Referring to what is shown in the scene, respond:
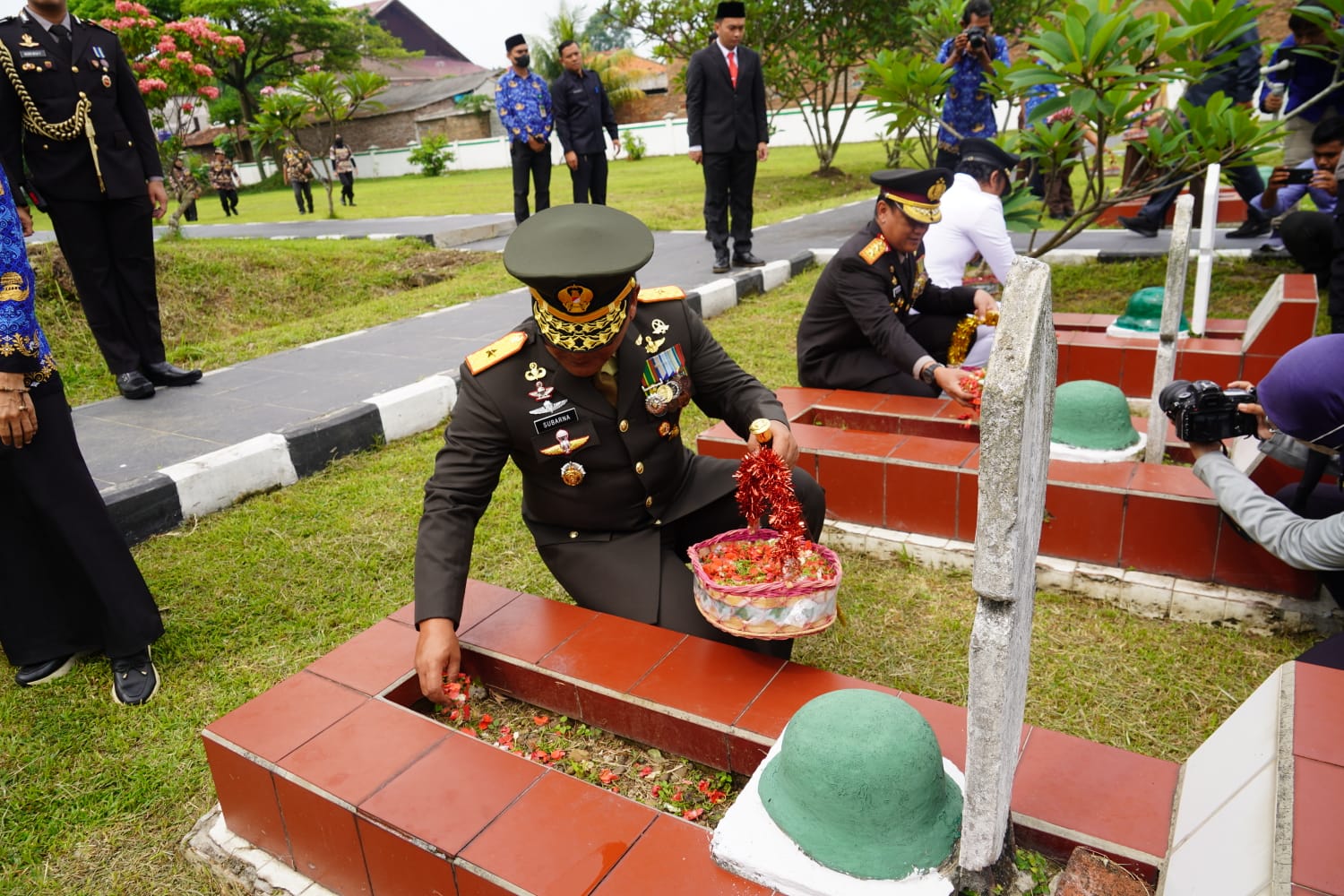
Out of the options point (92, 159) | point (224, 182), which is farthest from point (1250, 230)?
point (224, 182)

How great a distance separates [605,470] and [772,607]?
2.24ft

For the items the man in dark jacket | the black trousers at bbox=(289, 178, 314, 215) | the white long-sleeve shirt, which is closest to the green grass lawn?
the white long-sleeve shirt

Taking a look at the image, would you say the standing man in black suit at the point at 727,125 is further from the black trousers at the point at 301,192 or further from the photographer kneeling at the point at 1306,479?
the black trousers at the point at 301,192

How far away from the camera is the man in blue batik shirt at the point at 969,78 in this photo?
666 centimetres

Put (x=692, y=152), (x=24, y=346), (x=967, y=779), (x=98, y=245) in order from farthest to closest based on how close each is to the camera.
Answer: (x=692, y=152) → (x=98, y=245) → (x=24, y=346) → (x=967, y=779)

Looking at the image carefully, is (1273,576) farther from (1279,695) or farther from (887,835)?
(887,835)

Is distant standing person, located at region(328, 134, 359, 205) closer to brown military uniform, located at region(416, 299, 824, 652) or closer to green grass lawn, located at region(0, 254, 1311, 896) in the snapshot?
green grass lawn, located at region(0, 254, 1311, 896)

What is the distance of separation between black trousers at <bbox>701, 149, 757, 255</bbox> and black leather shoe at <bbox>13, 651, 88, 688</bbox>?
6040 millimetres

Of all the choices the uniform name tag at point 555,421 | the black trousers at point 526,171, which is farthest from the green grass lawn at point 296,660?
the black trousers at point 526,171

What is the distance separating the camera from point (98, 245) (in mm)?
4703

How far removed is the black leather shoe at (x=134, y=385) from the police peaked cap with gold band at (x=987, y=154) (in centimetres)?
477

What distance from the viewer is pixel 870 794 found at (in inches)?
59.4

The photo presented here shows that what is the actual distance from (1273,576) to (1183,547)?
0.81ft

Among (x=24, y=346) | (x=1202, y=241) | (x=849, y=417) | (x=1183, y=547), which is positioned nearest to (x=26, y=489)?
(x=24, y=346)
